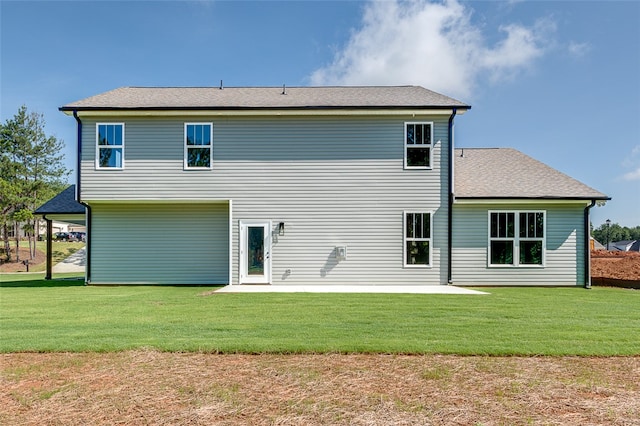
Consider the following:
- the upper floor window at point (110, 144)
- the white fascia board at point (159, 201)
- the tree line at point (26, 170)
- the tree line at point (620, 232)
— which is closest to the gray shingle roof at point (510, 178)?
the white fascia board at point (159, 201)

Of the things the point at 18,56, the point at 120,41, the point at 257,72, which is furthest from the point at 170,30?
the point at 18,56

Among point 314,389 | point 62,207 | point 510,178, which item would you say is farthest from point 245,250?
point 510,178

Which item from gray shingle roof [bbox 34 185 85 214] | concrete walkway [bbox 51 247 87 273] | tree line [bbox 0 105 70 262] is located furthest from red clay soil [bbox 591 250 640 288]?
tree line [bbox 0 105 70 262]

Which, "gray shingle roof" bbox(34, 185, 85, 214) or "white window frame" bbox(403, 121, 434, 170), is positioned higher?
"white window frame" bbox(403, 121, 434, 170)

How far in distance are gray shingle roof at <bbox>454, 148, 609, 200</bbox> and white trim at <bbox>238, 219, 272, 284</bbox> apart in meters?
6.41

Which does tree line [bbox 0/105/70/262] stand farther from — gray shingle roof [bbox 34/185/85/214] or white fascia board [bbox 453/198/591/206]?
white fascia board [bbox 453/198/591/206]

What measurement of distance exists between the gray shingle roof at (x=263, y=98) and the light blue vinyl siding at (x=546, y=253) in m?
4.30

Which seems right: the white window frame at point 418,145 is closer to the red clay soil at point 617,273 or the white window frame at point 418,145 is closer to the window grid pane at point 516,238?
the window grid pane at point 516,238

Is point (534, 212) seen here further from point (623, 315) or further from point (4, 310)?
point (4, 310)

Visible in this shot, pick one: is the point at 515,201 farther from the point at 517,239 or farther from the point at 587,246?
the point at 587,246

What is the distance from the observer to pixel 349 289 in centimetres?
1095

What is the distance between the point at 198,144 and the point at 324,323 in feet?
27.6

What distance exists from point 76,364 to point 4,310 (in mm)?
4798

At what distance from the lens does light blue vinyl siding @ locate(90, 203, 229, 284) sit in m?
12.6
